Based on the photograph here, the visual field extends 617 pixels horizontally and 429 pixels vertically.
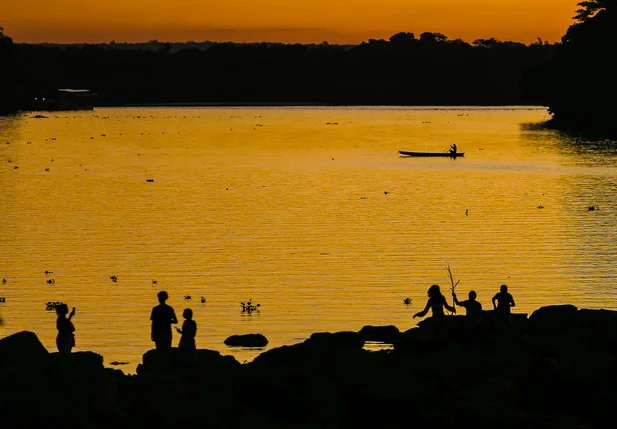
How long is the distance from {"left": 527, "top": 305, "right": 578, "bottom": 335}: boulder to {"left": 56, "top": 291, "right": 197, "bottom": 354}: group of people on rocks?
9674mm

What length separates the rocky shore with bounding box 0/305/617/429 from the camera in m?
23.2

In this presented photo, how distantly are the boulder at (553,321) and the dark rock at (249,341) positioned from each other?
22.9 ft

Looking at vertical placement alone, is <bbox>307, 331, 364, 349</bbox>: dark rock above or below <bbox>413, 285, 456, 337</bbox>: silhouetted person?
below

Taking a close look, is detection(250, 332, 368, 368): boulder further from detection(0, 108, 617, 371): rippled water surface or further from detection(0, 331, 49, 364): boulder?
detection(0, 331, 49, 364): boulder

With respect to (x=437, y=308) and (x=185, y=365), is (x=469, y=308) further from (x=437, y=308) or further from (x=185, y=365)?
(x=185, y=365)

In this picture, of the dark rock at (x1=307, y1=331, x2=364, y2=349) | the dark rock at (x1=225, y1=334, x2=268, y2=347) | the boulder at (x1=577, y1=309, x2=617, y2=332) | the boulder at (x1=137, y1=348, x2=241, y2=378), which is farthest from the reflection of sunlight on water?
the boulder at (x1=137, y1=348, x2=241, y2=378)

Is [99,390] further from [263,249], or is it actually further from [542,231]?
[542,231]

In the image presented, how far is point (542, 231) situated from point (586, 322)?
3376 cm

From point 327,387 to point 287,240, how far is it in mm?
35718

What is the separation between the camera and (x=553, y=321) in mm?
32344

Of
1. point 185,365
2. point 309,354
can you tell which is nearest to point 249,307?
point 309,354

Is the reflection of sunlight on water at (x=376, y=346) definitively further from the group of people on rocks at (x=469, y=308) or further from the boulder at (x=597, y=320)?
the boulder at (x=597, y=320)

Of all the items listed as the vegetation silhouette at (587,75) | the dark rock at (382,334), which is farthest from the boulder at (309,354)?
the vegetation silhouette at (587,75)

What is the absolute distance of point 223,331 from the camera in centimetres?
3709
